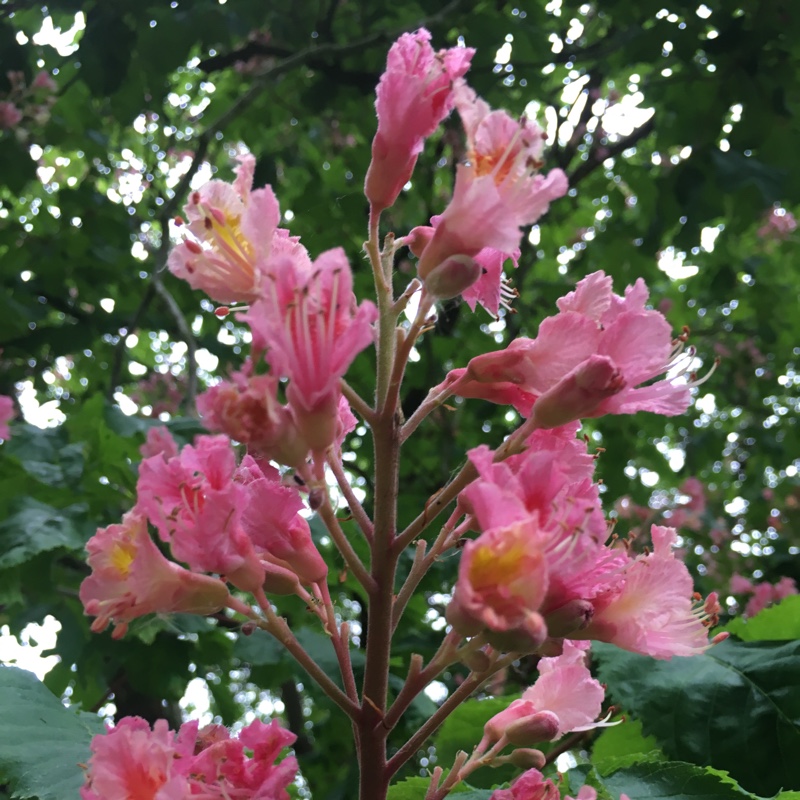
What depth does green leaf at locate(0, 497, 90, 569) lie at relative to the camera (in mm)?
1633

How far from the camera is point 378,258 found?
87cm

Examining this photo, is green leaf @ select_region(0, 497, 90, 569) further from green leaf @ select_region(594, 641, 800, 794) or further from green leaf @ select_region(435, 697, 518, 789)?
green leaf @ select_region(594, 641, 800, 794)

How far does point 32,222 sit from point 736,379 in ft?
14.7

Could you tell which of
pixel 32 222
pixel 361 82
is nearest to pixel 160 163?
pixel 32 222

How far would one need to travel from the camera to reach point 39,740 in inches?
41.3

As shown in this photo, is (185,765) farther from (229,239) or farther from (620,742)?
(620,742)

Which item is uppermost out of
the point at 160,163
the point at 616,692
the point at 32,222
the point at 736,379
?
the point at 160,163

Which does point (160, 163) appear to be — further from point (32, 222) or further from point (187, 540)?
point (187, 540)

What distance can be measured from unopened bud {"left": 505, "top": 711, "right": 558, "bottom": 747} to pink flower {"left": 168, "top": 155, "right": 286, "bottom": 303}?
1.79ft

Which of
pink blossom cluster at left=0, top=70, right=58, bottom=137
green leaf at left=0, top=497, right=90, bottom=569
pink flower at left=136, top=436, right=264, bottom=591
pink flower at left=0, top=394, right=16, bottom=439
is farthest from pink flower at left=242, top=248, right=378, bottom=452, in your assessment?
pink blossom cluster at left=0, top=70, right=58, bottom=137

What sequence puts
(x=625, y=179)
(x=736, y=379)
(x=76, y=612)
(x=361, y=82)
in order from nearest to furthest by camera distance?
(x=76, y=612)
(x=361, y=82)
(x=625, y=179)
(x=736, y=379)

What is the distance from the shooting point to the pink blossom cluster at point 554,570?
25.6 inches

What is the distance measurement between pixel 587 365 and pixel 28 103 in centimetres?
399

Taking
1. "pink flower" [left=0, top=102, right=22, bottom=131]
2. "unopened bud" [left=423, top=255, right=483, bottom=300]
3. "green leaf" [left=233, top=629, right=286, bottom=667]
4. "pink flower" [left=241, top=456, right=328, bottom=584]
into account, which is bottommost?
"green leaf" [left=233, top=629, right=286, bottom=667]
